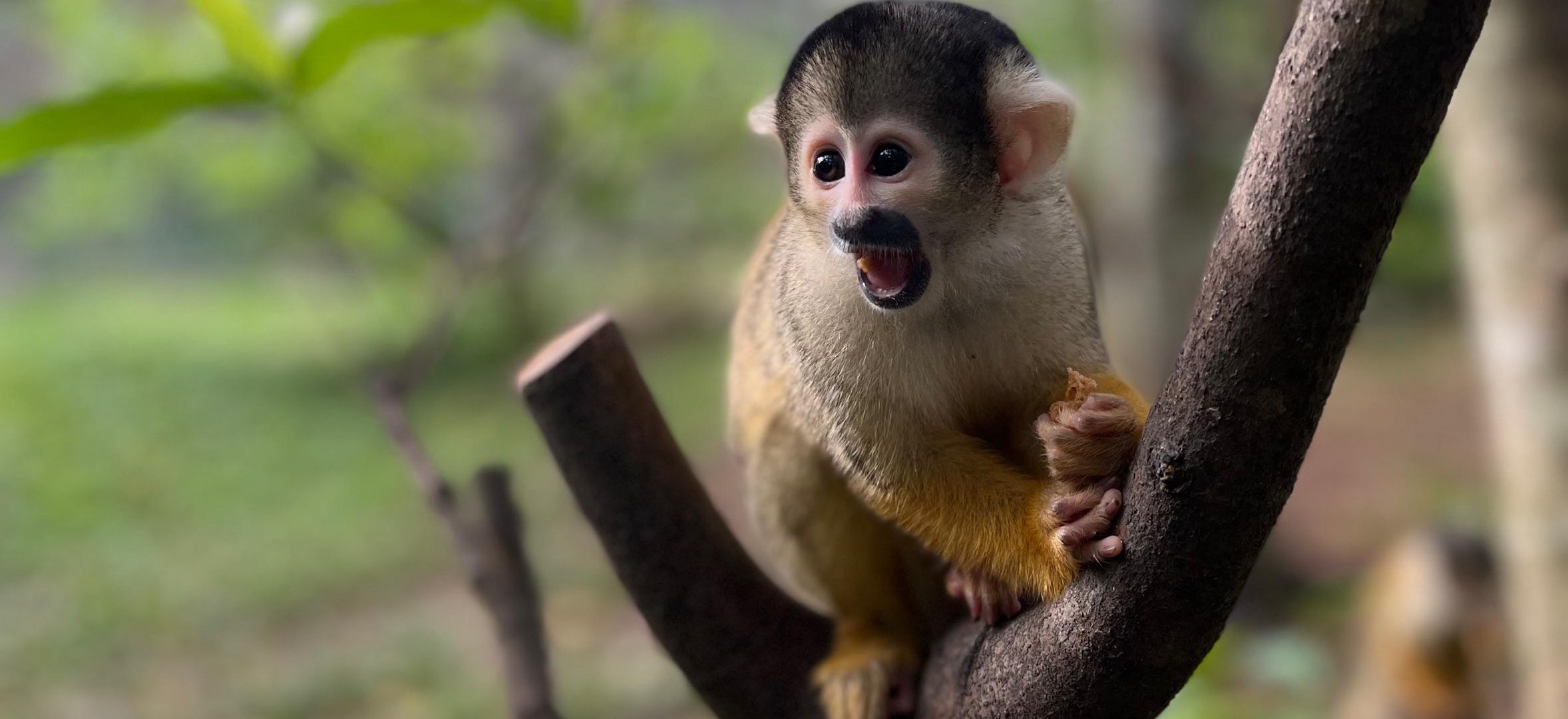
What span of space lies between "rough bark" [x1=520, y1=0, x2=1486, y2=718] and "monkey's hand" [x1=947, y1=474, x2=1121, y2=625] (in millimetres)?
32

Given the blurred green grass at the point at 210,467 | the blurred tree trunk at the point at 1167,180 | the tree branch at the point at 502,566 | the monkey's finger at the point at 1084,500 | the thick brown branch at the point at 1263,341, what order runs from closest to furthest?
1. the thick brown branch at the point at 1263,341
2. the monkey's finger at the point at 1084,500
3. the tree branch at the point at 502,566
4. the blurred green grass at the point at 210,467
5. the blurred tree trunk at the point at 1167,180

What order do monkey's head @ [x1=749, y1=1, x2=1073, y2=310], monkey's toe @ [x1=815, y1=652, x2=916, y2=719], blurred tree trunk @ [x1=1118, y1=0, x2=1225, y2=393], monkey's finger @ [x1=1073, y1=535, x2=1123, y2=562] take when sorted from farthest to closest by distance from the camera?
blurred tree trunk @ [x1=1118, y1=0, x2=1225, y2=393] < monkey's toe @ [x1=815, y1=652, x2=916, y2=719] < monkey's head @ [x1=749, y1=1, x2=1073, y2=310] < monkey's finger @ [x1=1073, y1=535, x2=1123, y2=562]

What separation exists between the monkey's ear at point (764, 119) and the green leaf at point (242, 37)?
79cm

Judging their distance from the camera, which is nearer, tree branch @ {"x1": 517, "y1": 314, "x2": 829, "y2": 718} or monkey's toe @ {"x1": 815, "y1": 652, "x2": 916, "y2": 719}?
tree branch @ {"x1": 517, "y1": 314, "x2": 829, "y2": 718}

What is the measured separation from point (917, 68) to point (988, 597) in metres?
0.75

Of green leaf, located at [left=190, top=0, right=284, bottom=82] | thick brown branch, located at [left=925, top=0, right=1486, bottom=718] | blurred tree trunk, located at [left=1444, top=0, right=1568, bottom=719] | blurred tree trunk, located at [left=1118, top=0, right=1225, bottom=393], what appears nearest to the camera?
thick brown branch, located at [left=925, top=0, right=1486, bottom=718]

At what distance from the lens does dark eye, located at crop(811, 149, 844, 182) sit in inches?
62.3

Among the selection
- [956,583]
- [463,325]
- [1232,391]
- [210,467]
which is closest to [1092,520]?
[1232,391]

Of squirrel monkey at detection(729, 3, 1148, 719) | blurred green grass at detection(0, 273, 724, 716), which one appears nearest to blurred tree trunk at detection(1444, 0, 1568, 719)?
squirrel monkey at detection(729, 3, 1148, 719)

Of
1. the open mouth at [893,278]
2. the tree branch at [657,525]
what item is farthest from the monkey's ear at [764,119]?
the tree branch at [657,525]

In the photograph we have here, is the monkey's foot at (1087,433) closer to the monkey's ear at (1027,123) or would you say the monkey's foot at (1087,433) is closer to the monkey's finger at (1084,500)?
the monkey's finger at (1084,500)

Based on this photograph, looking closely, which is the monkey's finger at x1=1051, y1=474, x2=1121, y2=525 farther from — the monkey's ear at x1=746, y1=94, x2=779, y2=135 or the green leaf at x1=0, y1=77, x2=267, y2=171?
the green leaf at x1=0, y1=77, x2=267, y2=171

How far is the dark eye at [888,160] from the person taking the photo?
154 cm

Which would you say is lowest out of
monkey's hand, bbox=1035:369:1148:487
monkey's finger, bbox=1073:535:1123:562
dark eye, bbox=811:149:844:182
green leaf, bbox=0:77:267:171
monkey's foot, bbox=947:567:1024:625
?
monkey's foot, bbox=947:567:1024:625
